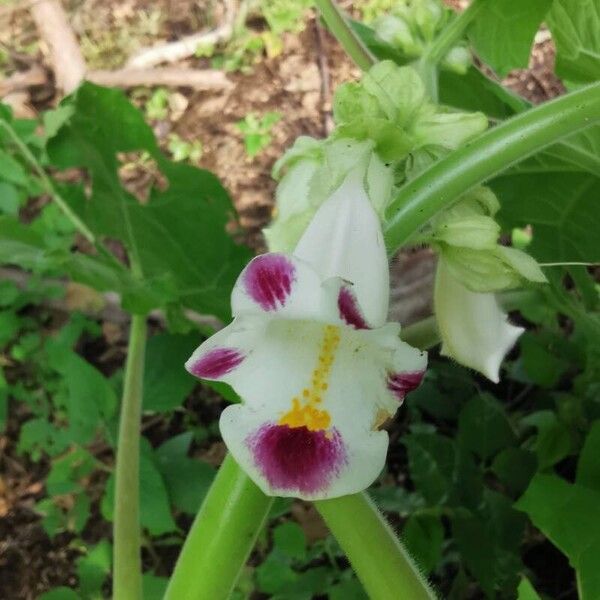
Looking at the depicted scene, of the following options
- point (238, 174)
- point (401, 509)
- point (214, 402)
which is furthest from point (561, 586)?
point (238, 174)

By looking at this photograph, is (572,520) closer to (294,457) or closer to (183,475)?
(294,457)

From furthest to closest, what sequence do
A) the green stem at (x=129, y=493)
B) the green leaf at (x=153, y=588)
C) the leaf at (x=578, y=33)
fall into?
the green leaf at (x=153, y=588)
the green stem at (x=129, y=493)
the leaf at (x=578, y=33)

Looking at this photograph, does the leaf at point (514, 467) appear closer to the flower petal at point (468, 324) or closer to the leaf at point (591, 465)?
the leaf at point (591, 465)

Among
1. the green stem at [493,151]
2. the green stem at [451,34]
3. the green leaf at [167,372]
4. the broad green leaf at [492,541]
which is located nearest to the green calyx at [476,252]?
the green stem at [493,151]

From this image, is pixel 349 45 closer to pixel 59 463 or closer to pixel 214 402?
pixel 59 463

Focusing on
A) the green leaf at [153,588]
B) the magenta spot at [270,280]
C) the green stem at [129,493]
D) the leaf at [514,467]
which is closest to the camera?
the magenta spot at [270,280]

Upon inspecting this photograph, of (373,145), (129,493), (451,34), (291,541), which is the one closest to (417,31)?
(451,34)

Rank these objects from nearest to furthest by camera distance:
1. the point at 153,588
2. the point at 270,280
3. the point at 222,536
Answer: the point at 270,280 < the point at 222,536 < the point at 153,588
